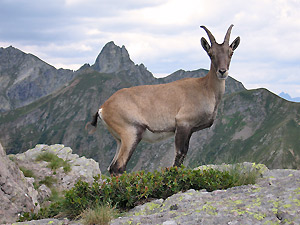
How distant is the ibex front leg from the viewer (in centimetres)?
1117

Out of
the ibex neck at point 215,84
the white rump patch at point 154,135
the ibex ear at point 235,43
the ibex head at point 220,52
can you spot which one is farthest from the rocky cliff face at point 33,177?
the ibex ear at point 235,43

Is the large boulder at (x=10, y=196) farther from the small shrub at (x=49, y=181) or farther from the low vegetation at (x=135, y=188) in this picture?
the small shrub at (x=49, y=181)

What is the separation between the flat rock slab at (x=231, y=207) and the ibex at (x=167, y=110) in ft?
12.9

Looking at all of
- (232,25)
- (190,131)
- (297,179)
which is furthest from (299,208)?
(232,25)

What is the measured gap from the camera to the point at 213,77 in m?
12.3

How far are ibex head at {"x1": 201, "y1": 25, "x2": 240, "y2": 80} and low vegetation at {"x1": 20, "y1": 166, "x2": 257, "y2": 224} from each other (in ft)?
13.2

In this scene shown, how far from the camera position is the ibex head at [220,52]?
11.3 metres

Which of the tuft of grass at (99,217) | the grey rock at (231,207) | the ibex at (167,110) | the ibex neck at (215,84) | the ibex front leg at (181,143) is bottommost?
the tuft of grass at (99,217)

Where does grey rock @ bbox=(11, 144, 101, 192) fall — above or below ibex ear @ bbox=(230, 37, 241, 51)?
below

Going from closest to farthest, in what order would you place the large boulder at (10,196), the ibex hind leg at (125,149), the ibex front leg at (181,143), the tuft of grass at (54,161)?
the large boulder at (10,196), the ibex hind leg at (125,149), the ibex front leg at (181,143), the tuft of grass at (54,161)

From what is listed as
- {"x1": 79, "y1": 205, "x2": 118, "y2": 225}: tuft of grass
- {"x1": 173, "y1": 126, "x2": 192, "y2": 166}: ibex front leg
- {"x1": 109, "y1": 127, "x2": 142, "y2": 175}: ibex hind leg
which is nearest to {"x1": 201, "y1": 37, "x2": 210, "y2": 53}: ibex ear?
{"x1": 173, "y1": 126, "x2": 192, "y2": 166}: ibex front leg

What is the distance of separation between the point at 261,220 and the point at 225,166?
4093 millimetres

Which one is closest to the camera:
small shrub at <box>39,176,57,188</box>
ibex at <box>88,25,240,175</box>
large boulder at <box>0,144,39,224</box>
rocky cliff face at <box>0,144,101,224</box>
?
large boulder at <box>0,144,39,224</box>

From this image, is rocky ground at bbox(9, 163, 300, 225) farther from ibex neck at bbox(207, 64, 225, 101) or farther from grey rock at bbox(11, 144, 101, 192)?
grey rock at bbox(11, 144, 101, 192)
